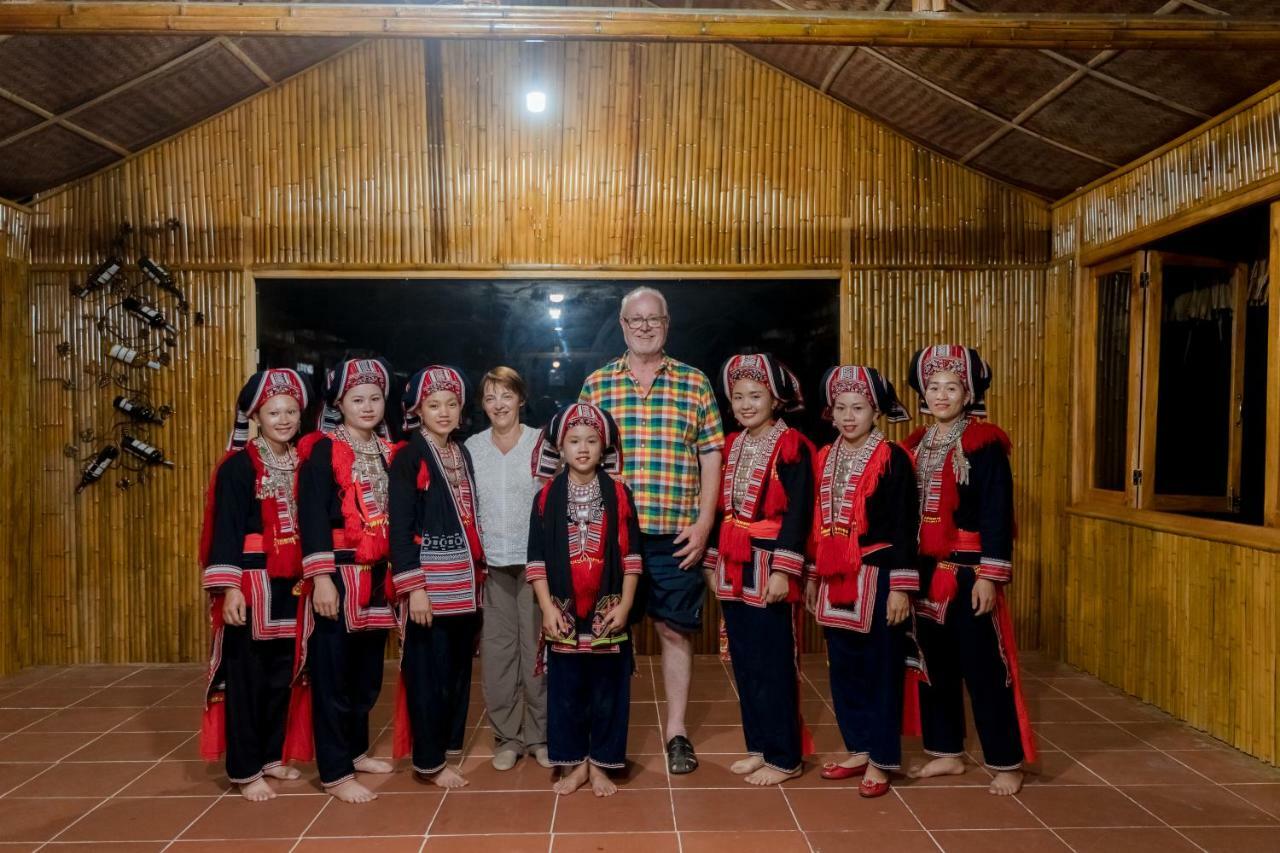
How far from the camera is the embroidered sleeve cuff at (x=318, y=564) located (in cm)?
315

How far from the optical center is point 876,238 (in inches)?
210

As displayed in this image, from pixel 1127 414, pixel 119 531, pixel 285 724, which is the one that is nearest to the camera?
pixel 285 724

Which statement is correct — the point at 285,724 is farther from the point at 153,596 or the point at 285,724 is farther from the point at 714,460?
the point at 153,596

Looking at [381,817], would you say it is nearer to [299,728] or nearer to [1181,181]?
[299,728]

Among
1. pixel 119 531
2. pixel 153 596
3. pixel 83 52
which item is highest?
pixel 83 52

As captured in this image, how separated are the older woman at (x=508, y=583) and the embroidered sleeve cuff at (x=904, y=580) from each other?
4.46 feet

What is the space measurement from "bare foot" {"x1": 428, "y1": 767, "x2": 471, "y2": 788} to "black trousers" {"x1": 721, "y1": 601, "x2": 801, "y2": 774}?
1096mm

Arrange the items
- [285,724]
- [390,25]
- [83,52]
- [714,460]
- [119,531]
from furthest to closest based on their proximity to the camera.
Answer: [119,531] → [83,52] → [714,460] → [285,724] → [390,25]

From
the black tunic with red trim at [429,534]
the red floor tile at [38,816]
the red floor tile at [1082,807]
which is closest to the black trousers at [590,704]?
the black tunic with red trim at [429,534]

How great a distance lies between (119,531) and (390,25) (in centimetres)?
352

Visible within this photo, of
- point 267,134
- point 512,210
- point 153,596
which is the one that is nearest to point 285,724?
point 153,596

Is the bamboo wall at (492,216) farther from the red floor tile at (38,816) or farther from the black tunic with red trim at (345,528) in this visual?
the black tunic with red trim at (345,528)

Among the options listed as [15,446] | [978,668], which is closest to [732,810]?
[978,668]

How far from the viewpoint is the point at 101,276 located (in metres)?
5.12
